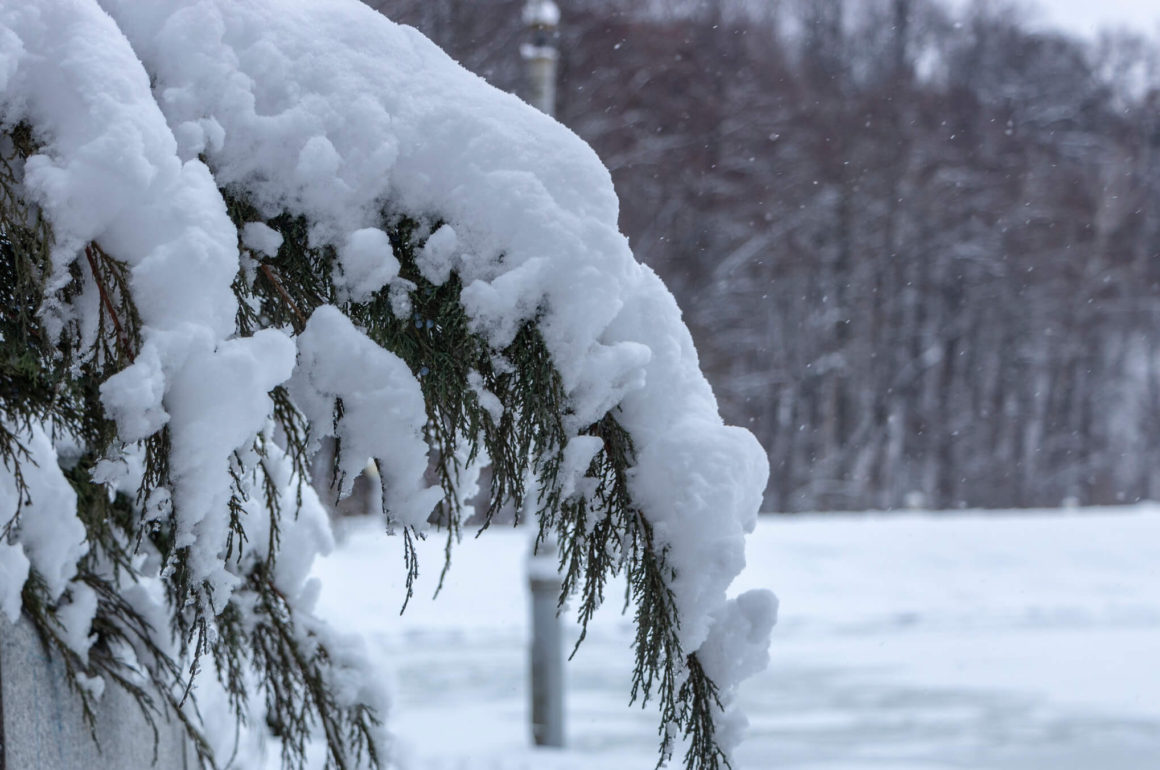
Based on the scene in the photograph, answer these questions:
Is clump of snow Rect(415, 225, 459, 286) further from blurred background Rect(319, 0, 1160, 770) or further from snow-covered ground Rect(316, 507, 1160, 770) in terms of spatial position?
blurred background Rect(319, 0, 1160, 770)

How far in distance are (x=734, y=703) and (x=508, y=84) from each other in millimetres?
18403

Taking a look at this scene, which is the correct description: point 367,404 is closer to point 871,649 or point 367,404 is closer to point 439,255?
point 439,255

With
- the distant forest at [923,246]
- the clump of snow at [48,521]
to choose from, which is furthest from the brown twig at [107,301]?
the distant forest at [923,246]

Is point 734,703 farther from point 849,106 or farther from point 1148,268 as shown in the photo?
point 1148,268

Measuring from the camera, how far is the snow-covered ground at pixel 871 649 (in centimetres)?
791

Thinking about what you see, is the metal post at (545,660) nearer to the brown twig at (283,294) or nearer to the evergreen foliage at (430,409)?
the evergreen foliage at (430,409)

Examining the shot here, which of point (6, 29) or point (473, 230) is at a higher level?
point (6, 29)

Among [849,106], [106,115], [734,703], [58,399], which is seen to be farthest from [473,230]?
[849,106]

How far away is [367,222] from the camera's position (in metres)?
2.40

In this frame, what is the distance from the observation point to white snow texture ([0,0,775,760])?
2.11 meters

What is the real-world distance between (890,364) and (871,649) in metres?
20.8

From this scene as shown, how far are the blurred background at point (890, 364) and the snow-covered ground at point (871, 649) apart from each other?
50mm

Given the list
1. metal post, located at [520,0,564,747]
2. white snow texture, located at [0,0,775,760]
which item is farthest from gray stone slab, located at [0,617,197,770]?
metal post, located at [520,0,564,747]

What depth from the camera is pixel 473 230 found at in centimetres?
237
